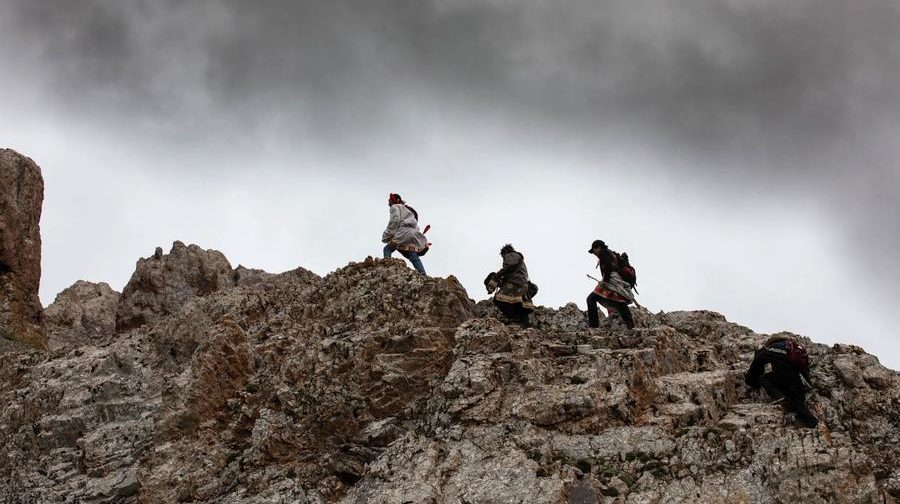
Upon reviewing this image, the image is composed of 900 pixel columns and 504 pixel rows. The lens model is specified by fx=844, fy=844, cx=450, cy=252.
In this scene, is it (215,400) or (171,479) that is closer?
(171,479)

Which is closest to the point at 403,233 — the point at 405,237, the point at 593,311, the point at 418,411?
the point at 405,237

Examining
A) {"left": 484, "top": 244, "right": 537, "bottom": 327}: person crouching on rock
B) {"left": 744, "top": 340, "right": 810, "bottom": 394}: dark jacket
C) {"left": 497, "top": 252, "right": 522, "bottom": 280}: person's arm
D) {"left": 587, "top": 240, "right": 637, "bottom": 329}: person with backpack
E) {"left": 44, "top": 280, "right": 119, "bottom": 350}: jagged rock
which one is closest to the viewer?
{"left": 744, "top": 340, "right": 810, "bottom": 394}: dark jacket

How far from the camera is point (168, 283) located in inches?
1484

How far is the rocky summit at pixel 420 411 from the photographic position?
1730cm

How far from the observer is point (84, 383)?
26.2 meters

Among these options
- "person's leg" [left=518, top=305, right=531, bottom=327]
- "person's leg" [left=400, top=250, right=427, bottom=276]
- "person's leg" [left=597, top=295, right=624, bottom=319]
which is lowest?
"person's leg" [left=518, top=305, right=531, bottom=327]

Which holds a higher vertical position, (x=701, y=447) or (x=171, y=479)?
(x=701, y=447)

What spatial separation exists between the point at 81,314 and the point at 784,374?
113ft

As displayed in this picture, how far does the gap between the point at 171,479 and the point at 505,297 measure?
1033 cm

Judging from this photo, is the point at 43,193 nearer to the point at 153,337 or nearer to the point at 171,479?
the point at 153,337

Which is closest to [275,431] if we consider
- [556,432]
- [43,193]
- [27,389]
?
[556,432]

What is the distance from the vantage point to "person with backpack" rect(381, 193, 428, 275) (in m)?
29.2

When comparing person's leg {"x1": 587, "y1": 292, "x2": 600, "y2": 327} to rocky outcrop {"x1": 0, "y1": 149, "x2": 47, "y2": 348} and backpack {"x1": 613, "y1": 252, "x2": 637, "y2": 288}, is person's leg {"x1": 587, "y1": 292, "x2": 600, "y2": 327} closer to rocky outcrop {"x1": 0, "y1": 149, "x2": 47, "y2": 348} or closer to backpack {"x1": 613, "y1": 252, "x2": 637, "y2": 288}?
backpack {"x1": 613, "y1": 252, "x2": 637, "y2": 288}

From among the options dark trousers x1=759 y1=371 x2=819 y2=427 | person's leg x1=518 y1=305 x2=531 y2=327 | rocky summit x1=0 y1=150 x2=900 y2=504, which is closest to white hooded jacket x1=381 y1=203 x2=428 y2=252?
rocky summit x1=0 y1=150 x2=900 y2=504
